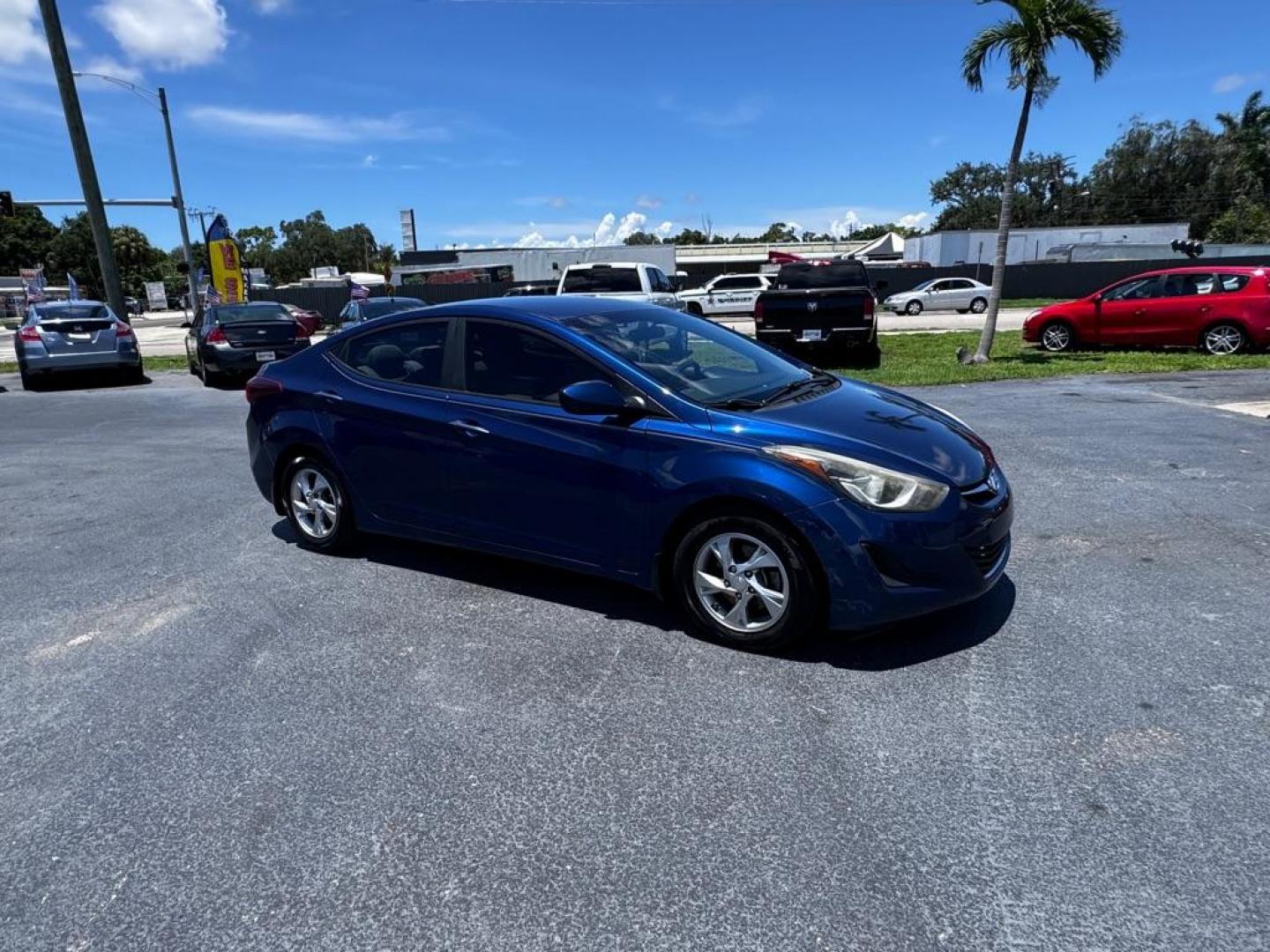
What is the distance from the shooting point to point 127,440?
9688 millimetres

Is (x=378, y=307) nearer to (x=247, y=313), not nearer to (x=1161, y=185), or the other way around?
(x=247, y=313)

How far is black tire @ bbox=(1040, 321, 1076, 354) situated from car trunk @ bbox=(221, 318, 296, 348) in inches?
538

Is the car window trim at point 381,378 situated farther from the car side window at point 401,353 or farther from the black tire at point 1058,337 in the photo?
Answer: the black tire at point 1058,337

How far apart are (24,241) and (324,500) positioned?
104828mm

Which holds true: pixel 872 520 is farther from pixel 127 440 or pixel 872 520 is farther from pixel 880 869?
pixel 127 440

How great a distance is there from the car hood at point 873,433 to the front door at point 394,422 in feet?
5.49

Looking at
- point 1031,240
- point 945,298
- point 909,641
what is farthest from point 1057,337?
point 1031,240

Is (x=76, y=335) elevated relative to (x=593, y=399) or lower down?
lower down

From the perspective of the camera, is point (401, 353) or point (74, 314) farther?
point (74, 314)

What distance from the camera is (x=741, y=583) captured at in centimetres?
387

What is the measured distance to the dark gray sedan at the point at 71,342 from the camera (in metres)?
14.7

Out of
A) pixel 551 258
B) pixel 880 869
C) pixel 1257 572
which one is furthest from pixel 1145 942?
pixel 551 258

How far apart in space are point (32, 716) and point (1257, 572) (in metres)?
5.89

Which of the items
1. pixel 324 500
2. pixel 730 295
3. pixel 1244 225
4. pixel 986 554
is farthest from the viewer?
pixel 1244 225
